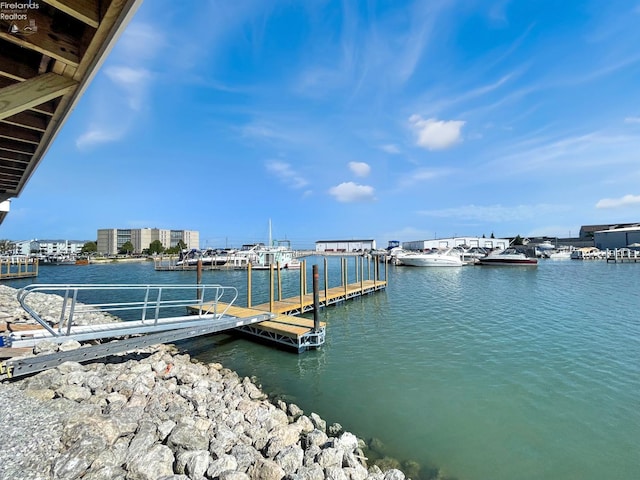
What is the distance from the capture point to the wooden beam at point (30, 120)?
592cm

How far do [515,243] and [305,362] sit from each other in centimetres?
12784

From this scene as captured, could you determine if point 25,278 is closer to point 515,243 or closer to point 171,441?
point 171,441

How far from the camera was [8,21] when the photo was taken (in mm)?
3477

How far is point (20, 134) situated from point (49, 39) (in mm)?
4369

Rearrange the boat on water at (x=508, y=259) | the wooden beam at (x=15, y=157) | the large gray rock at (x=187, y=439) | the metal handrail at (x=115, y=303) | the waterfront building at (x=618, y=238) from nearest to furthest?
1. the large gray rock at (x=187, y=439)
2. the metal handrail at (x=115, y=303)
3. the wooden beam at (x=15, y=157)
4. the boat on water at (x=508, y=259)
5. the waterfront building at (x=618, y=238)

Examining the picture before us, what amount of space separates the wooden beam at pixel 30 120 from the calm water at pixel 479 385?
26.2 feet

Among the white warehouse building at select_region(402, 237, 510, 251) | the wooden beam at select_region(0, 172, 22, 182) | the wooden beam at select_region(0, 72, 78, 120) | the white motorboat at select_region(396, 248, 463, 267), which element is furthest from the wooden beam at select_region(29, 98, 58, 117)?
the white warehouse building at select_region(402, 237, 510, 251)

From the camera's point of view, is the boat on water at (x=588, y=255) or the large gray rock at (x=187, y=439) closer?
the large gray rock at (x=187, y=439)

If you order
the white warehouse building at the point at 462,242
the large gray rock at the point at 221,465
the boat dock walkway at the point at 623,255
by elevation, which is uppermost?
the white warehouse building at the point at 462,242

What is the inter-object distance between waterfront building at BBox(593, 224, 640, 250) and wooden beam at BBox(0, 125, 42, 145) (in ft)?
372

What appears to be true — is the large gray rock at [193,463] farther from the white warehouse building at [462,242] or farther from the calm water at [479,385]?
the white warehouse building at [462,242]

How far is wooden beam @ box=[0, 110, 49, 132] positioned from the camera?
5918 mm

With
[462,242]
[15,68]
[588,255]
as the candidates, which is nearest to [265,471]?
[15,68]

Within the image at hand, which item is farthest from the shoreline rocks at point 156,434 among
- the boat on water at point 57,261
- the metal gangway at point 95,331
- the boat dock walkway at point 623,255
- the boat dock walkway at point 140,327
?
the boat on water at point 57,261
